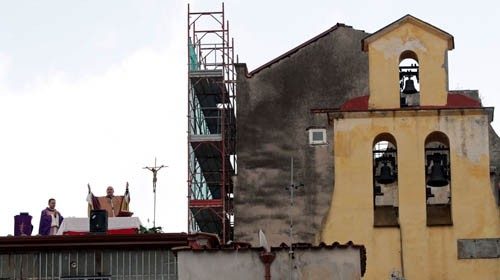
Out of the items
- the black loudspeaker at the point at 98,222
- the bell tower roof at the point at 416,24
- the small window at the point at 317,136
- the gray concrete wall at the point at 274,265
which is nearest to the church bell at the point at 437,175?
the bell tower roof at the point at 416,24

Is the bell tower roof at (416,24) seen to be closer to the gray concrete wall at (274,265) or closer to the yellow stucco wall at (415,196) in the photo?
the yellow stucco wall at (415,196)

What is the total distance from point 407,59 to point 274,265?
8.42 meters

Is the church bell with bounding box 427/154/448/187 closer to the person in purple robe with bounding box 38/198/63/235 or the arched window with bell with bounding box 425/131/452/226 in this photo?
the arched window with bell with bounding box 425/131/452/226

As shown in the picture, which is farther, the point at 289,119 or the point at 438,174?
the point at 289,119

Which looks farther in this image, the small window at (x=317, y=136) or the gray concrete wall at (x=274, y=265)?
the small window at (x=317, y=136)

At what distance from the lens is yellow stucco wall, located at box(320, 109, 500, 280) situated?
44.9 m

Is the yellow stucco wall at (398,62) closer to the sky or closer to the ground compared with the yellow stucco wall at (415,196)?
closer to the sky

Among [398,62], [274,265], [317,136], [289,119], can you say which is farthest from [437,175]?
[289,119]

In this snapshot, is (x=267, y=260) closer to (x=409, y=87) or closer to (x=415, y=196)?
(x=415, y=196)

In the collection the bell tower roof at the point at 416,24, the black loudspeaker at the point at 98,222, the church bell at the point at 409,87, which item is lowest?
the black loudspeaker at the point at 98,222

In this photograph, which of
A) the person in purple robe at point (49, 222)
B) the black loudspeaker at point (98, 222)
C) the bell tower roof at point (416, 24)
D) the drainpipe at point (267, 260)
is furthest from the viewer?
the bell tower roof at point (416, 24)

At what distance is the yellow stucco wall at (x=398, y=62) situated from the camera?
152 feet

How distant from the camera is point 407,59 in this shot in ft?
154

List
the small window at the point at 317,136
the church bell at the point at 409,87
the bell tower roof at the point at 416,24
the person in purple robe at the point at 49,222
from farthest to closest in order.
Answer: the small window at the point at 317,136, the church bell at the point at 409,87, the bell tower roof at the point at 416,24, the person in purple robe at the point at 49,222
